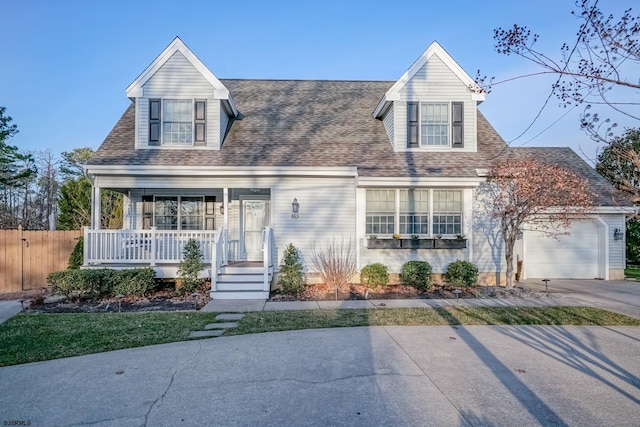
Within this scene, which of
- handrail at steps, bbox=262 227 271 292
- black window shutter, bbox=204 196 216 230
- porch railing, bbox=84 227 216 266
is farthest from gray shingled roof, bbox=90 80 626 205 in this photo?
handrail at steps, bbox=262 227 271 292

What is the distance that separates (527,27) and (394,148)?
8.75m

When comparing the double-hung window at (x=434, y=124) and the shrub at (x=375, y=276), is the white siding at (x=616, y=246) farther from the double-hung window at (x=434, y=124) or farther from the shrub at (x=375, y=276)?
the shrub at (x=375, y=276)

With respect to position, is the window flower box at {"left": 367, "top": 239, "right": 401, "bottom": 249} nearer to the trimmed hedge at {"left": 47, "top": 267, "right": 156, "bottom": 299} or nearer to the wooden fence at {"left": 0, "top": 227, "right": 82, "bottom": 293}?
the trimmed hedge at {"left": 47, "top": 267, "right": 156, "bottom": 299}

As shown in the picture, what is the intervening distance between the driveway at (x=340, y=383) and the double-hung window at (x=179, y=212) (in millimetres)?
7388

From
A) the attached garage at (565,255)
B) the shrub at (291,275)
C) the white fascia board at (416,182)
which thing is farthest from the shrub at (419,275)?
the attached garage at (565,255)

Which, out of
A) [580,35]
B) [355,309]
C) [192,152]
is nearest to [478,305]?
[355,309]

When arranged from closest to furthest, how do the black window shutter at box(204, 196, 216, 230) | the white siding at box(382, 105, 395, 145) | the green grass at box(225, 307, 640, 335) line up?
the green grass at box(225, 307, 640, 335) → the white siding at box(382, 105, 395, 145) → the black window shutter at box(204, 196, 216, 230)

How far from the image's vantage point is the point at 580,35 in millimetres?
3453

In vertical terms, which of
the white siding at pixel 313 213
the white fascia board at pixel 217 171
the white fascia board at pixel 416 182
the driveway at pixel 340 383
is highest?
the white fascia board at pixel 217 171

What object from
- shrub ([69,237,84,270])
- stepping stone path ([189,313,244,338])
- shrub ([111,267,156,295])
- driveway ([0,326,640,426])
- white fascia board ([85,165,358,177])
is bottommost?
stepping stone path ([189,313,244,338])

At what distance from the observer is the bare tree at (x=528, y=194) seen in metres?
10.0

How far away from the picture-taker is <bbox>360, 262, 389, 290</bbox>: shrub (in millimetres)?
10500

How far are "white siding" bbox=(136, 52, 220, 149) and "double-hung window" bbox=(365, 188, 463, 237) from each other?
5.33m

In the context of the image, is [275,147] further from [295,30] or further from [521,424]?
[521,424]
